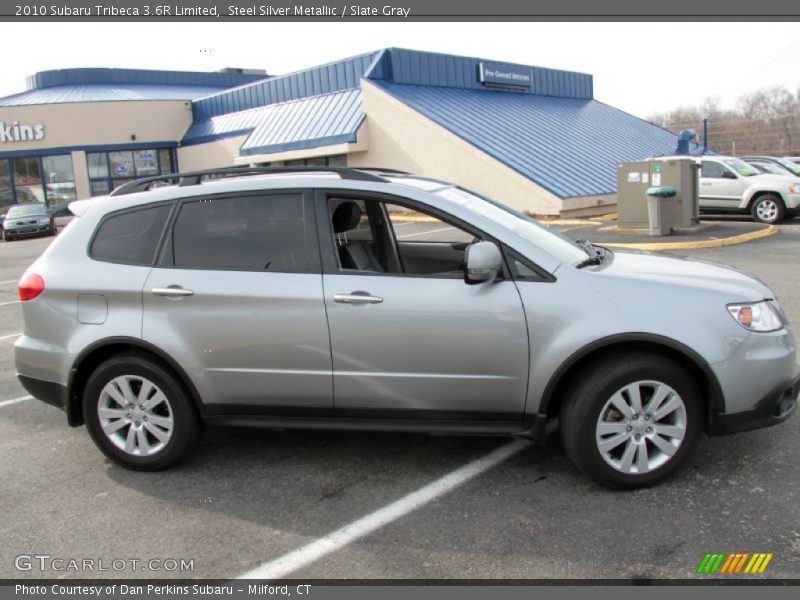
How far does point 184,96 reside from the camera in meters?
39.0

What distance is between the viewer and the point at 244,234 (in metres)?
4.12

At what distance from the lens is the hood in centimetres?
371

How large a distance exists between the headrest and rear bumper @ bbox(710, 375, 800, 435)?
7.66 ft

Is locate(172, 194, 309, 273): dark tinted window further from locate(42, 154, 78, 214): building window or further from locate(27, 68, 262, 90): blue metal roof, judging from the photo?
locate(27, 68, 262, 90): blue metal roof

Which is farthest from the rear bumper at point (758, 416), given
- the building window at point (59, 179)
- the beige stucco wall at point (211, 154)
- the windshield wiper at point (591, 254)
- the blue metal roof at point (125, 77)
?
the blue metal roof at point (125, 77)

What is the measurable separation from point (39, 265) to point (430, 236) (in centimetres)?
1217

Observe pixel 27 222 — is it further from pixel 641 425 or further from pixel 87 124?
pixel 641 425

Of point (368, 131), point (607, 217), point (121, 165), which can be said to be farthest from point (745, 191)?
point (121, 165)

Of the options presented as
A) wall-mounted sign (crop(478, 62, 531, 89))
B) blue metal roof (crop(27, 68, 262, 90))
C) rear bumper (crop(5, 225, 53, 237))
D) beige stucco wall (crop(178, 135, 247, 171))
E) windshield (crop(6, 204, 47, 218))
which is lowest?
rear bumper (crop(5, 225, 53, 237))

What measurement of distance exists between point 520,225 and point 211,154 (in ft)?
95.3

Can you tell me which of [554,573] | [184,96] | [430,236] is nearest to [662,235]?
[430,236]

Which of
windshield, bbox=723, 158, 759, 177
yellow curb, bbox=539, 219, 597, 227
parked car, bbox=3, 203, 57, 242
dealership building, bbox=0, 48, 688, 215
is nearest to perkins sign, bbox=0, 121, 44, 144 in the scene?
dealership building, bbox=0, 48, 688, 215

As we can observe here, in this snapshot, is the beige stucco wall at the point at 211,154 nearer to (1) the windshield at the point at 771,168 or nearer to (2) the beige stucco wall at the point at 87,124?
(2) the beige stucco wall at the point at 87,124

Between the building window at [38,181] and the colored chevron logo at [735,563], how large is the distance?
33210mm
